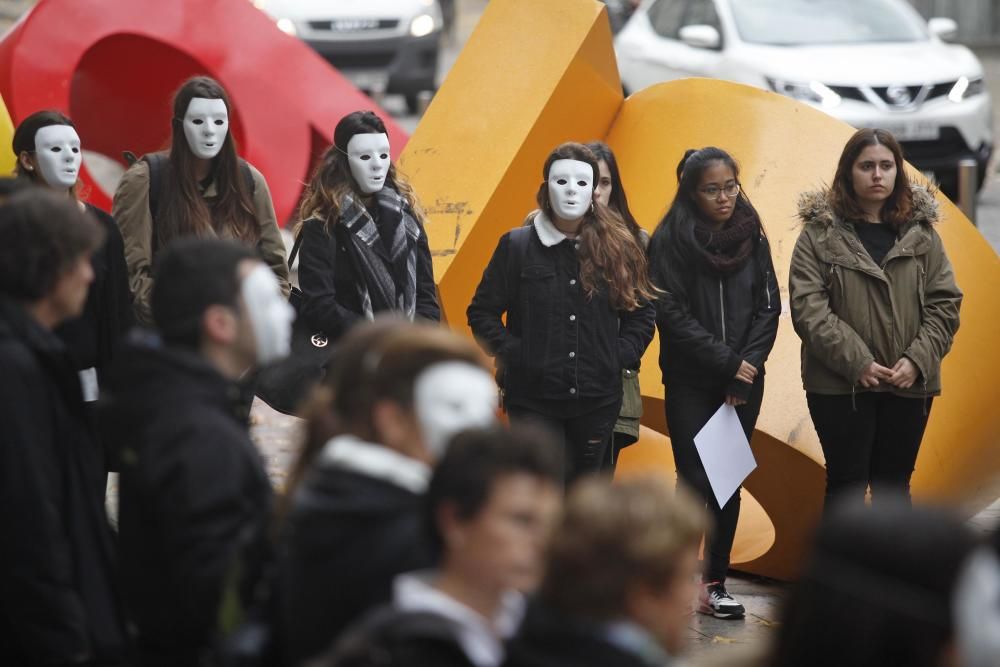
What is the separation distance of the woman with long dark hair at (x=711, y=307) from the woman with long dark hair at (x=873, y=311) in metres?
0.18

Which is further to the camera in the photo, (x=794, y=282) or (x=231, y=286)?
(x=794, y=282)

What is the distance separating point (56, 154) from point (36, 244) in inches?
102

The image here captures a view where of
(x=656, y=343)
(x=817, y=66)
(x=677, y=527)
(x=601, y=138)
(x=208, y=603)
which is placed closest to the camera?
(x=677, y=527)

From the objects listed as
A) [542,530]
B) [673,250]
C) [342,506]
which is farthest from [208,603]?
[673,250]

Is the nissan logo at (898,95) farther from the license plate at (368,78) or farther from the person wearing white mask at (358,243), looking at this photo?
the person wearing white mask at (358,243)

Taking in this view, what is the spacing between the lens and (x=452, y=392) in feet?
9.64

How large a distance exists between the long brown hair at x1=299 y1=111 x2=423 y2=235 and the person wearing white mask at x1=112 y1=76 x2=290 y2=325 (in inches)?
8.2

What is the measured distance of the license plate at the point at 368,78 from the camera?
18.9m

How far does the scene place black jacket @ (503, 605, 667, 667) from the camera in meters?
2.43

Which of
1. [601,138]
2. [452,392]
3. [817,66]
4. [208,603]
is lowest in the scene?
[208,603]

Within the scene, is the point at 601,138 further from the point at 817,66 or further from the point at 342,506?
the point at 342,506

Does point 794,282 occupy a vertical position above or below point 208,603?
above

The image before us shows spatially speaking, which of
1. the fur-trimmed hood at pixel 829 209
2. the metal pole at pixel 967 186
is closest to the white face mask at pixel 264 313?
the fur-trimmed hood at pixel 829 209

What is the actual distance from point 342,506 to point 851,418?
3731 mm
